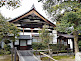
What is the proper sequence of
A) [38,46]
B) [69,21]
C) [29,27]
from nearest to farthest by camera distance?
[69,21] → [38,46] → [29,27]

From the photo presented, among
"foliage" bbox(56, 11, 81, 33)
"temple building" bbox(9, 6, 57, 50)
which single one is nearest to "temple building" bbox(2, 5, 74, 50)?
"temple building" bbox(9, 6, 57, 50)

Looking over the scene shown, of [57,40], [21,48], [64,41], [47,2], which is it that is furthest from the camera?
[64,41]

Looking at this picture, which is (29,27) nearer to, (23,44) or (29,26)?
(29,26)

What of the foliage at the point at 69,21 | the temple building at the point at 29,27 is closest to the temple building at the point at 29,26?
the temple building at the point at 29,27

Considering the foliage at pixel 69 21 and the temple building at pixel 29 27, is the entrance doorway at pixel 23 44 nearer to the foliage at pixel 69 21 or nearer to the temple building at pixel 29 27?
the temple building at pixel 29 27

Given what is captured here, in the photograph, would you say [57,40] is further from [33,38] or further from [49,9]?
[49,9]

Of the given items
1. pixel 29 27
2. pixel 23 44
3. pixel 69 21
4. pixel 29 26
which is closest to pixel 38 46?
pixel 23 44

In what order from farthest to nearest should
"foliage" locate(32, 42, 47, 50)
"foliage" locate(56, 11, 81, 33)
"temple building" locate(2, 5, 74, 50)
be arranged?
"temple building" locate(2, 5, 74, 50)
"foliage" locate(32, 42, 47, 50)
"foliage" locate(56, 11, 81, 33)

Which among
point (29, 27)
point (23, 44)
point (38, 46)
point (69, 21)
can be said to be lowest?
point (38, 46)

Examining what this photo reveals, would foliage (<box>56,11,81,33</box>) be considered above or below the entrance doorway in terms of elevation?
above

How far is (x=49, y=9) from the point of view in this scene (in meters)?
10.5

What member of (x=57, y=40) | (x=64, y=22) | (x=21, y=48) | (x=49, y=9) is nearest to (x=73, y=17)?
(x=64, y=22)

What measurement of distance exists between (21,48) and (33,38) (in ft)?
9.03

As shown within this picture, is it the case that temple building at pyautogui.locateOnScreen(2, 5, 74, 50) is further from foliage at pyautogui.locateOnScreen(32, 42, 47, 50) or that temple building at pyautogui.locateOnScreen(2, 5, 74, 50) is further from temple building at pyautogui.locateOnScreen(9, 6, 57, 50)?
foliage at pyautogui.locateOnScreen(32, 42, 47, 50)
